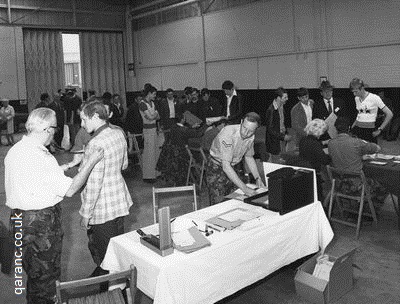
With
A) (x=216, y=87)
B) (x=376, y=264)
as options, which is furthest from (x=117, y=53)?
(x=376, y=264)

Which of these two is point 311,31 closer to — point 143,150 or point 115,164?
point 143,150

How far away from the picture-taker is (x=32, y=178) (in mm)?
2666

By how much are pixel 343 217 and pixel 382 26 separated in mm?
6756

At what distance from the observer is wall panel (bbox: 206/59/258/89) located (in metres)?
13.4

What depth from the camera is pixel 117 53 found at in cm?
1806

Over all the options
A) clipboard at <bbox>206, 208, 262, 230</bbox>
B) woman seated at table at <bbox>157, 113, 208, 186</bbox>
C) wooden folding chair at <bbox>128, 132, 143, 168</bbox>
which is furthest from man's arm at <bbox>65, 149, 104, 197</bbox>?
wooden folding chair at <bbox>128, 132, 143, 168</bbox>

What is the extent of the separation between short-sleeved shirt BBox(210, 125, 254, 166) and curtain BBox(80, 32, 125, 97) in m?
14.2

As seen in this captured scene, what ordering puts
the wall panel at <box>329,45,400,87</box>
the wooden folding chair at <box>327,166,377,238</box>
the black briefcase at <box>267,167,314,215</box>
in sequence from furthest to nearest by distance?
the wall panel at <box>329,45,400,87</box> → the wooden folding chair at <box>327,166,377,238</box> → the black briefcase at <box>267,167,314,215</box>

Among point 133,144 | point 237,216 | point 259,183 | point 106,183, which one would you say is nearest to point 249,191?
point 259,183

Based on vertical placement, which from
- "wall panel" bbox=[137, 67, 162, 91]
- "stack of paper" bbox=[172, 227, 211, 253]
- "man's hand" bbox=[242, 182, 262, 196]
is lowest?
"stack of paper" bbox=[172, 227, 211, 253]

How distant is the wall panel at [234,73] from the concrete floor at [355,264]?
7972 mm

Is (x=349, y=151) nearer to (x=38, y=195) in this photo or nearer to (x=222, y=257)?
(x=222, y=257)

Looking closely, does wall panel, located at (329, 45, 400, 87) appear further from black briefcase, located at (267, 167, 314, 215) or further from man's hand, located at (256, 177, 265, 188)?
black briefcase, located at (267, 167, 314, 215)

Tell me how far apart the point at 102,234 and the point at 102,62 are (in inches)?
600
